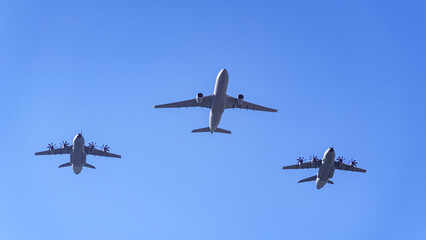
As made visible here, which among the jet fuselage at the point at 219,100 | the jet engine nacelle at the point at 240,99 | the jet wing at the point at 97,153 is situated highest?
the jet engine nacelle at the point at 240,99

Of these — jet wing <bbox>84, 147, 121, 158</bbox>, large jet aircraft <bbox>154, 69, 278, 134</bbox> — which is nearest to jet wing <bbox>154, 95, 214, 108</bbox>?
large jet aircraft <bbox>154, 69, 278, 134</bbox>

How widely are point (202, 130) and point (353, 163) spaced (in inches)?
1056

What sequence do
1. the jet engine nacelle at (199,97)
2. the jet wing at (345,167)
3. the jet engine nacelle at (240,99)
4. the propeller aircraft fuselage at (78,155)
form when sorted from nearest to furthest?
the jet engine nacelle at (199,97) < the jet engine nacelle at (240,99) < the propeller aircraft fuselage at (78,155) < the jet wing at (345,167)

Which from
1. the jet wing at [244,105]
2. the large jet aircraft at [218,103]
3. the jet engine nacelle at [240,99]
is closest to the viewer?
the large jet aircraft at [218,103]

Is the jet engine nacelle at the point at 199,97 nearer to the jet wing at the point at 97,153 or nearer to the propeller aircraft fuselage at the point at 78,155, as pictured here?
the propeller aircraft fuselage at the point at 78,155

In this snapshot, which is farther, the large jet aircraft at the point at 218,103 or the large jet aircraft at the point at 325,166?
the large jet aircraft at the point at 325,166

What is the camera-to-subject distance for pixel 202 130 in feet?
290

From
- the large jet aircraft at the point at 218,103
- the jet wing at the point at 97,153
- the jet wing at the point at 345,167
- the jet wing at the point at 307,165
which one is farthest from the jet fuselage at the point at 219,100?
the jet wing at the point at 345,167

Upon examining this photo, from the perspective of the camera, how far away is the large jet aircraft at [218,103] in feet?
254

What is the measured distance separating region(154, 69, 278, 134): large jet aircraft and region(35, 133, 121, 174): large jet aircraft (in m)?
14.2

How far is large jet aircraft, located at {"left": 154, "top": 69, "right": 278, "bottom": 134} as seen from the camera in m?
77.4

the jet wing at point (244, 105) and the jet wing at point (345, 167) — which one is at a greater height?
the jet wing at point (244, 105)

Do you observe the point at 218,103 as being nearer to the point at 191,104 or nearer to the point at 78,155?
the point at 191,104

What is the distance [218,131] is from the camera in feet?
292
